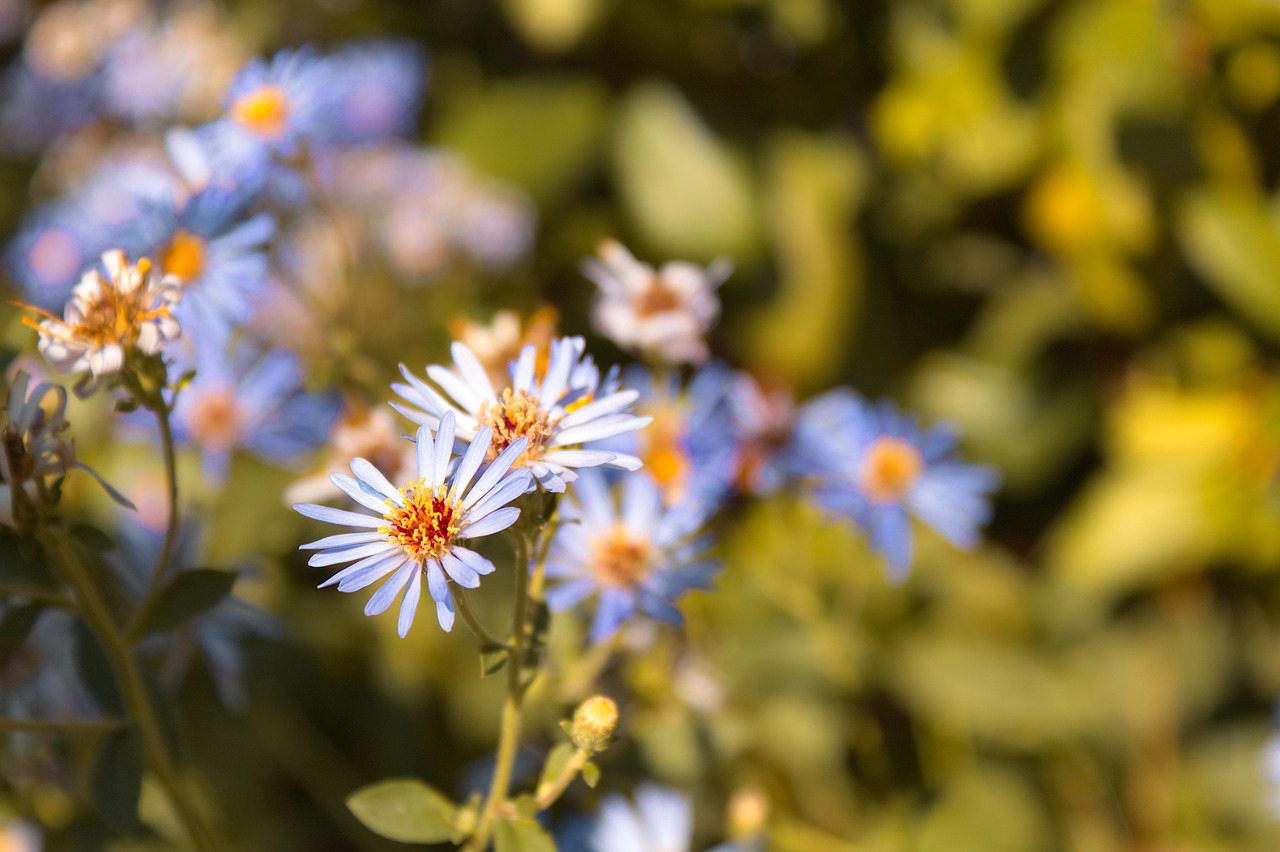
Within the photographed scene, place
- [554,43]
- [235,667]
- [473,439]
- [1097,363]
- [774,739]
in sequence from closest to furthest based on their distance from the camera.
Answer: [473,439] < [235,667] < [774,739] < [554,43] < [1097,363]

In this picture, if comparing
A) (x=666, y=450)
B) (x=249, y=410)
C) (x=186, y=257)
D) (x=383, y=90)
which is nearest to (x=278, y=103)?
(x=186, y=257)

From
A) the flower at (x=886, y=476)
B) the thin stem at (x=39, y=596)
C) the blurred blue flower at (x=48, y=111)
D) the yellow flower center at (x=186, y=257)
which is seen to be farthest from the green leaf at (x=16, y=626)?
the blurred blue flower at (x=48, y=111)

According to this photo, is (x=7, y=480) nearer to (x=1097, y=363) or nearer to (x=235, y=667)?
(x=235, y=667)

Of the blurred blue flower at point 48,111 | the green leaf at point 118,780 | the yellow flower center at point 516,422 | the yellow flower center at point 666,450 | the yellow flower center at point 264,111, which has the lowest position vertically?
the green leaf at point 118,780

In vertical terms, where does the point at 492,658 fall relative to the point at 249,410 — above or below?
below


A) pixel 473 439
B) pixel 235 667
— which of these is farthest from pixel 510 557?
pixel 235 667

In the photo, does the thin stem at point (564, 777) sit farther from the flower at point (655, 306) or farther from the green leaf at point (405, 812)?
the flower at point (655, 306)

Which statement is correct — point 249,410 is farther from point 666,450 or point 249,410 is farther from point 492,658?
point 492,658
